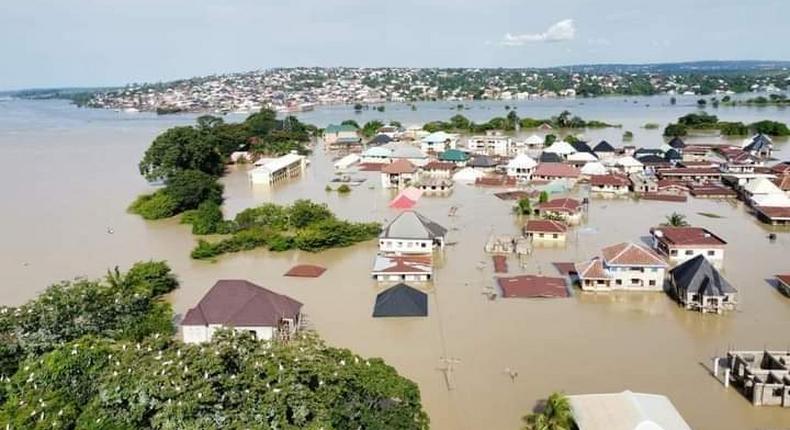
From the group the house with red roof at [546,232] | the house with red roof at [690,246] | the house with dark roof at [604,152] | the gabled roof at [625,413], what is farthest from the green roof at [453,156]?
the gabled roof at [625,413]

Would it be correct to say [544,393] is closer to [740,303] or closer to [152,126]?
[740,303]

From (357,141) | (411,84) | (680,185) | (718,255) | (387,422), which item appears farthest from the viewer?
(411,84)

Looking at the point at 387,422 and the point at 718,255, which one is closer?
the point at 387,422

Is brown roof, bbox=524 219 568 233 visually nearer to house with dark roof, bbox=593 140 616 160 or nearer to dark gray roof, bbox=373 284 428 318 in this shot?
dark gray roof, bbox=373 284 428 318

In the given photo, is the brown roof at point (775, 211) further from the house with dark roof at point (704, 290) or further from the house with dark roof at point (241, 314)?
the house with dark roof at point (241, 314)

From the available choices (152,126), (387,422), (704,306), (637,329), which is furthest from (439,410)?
(152,126)

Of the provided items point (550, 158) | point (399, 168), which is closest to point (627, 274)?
point (399, 168)

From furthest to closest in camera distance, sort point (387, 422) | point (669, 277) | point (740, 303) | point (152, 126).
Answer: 1. point (152, 126)
2. point (669, 277)
3. point (740, 303)
4. point (387, 422)
